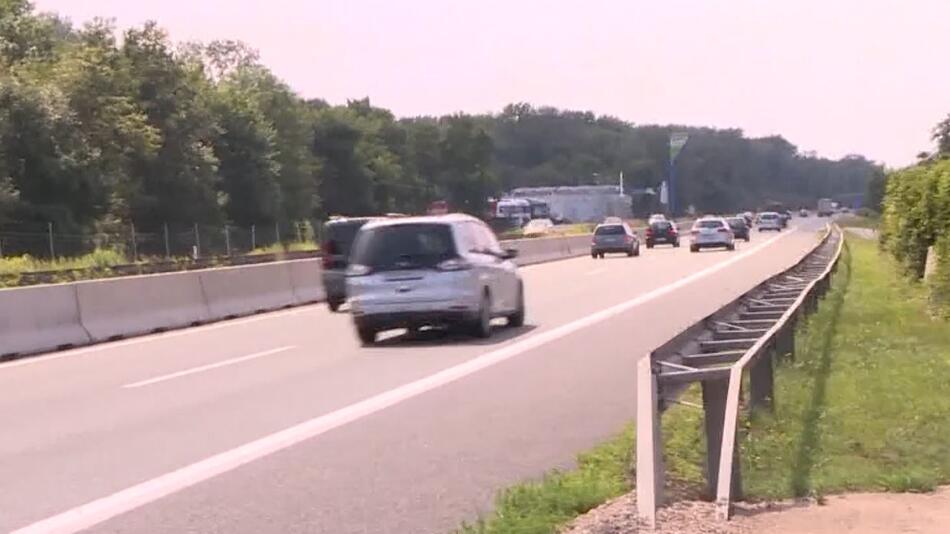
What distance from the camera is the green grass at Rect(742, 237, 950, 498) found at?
9922mm

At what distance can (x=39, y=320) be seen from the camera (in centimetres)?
2166


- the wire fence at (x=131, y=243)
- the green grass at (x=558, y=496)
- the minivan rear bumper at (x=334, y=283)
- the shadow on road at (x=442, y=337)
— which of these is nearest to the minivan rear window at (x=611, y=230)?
the wire fence at (x=131, y=243)

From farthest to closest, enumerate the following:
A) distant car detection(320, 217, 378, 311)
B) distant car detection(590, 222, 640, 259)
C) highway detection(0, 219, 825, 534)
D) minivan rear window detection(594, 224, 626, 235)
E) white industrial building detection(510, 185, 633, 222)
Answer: white industrial building detection(510, 185, 633, 222), minivan rear window detection(594, 224, 626, 235), distant car detection(590, 222, 640, 259), distant car detection(320, 217, 378, 311), highway detection(0, 219, 825, 534)

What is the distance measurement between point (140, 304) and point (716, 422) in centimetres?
1705

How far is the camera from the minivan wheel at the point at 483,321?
21.2 m

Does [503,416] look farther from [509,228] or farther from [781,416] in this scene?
[509,228]

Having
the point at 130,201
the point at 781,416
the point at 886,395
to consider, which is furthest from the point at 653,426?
the point at 130,201

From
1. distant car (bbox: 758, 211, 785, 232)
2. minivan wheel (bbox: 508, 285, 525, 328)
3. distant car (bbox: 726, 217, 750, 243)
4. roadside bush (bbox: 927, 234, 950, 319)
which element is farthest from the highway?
distant car (bbox: 758, 211, 785, 232)

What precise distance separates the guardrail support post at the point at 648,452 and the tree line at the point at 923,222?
14.8 metres

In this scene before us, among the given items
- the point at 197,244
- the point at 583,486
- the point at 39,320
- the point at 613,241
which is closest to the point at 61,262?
the point at 197,244

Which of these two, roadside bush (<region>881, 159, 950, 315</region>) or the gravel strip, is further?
roadside bush (<region>881, 159, 950, 315</region>)

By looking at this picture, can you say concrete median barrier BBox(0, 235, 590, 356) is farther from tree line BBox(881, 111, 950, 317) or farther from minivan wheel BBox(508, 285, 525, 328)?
tree line BBox(881, 111, 950, 317)

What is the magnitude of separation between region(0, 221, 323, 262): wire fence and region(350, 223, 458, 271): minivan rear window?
1258 inches

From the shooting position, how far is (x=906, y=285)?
106 ft
